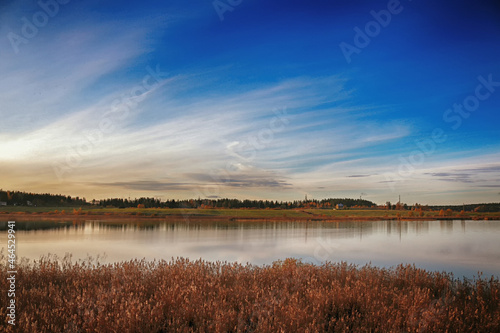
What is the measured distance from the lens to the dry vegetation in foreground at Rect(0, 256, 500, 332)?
593cm

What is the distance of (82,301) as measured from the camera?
21.2 ft

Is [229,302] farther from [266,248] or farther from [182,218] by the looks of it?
[182,218]

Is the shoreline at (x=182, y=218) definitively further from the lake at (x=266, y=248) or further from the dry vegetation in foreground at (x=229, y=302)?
the dry vegetation in foreground at (x=229, y=302)

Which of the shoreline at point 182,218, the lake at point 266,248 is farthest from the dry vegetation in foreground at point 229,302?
the shoreline at point 182,218

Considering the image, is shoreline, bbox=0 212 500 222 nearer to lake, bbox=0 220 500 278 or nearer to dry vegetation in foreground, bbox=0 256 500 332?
lake, bbox=0 220 500 278

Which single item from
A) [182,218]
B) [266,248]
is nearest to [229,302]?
[266,248]

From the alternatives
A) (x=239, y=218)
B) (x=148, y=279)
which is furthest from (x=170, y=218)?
(x=148, y=279)

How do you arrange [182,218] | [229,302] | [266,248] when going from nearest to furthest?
[229,302], [266,248], [182,218]

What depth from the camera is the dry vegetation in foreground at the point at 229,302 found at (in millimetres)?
5934

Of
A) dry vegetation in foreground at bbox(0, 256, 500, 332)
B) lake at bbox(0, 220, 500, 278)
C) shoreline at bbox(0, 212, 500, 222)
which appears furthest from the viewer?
shoreline at bbox(0, 212, 500, 222)

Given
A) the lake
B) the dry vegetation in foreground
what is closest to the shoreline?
the lake

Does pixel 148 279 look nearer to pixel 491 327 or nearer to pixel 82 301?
pixel 82 301

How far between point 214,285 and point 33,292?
3.99 metres

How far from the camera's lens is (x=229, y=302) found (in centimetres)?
704
